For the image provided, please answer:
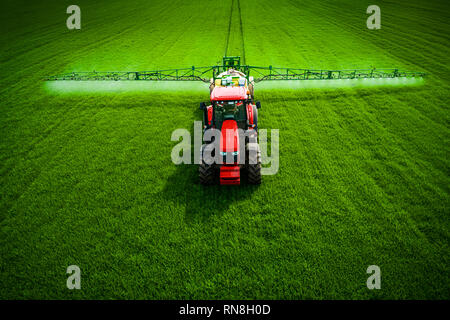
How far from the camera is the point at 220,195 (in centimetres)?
794

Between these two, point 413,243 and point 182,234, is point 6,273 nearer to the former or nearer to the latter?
point 182,234

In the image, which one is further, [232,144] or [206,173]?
[206,173]

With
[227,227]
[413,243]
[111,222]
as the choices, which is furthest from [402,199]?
[111,222]

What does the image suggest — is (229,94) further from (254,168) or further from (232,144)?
(254,168)

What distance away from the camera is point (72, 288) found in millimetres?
5812

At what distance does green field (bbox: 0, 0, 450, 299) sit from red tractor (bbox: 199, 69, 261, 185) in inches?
21.8

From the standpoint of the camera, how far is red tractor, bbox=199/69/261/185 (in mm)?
7672

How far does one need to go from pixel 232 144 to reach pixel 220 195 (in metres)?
1.65

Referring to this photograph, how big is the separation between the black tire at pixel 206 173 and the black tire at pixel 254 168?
1176 mm

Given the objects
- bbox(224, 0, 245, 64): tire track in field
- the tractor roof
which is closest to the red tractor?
the tractor roof

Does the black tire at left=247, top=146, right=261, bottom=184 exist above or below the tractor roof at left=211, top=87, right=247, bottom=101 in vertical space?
below

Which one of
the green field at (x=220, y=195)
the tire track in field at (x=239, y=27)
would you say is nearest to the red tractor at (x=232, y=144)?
the green field at (x=220, y=195)

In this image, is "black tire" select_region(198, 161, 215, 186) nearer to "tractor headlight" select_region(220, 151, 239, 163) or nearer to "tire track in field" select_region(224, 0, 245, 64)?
"tractor headlight" select_region(220, 151, 239, 163)

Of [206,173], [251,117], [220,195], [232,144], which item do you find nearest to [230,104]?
[251,117]
